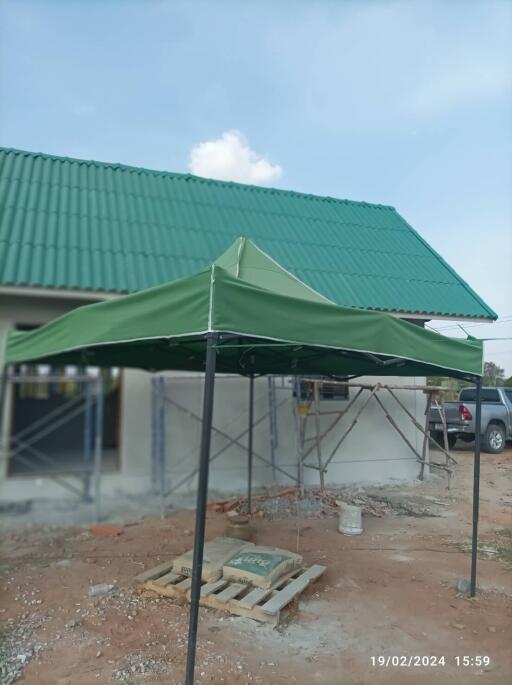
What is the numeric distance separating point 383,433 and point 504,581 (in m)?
2.95

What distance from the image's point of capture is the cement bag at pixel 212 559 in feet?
13.4

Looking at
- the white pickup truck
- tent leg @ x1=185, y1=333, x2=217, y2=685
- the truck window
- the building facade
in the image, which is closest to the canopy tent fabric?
tent leg @ x1=185, y1=333, x2=217, y2=685

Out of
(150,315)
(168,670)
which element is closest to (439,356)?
(150,315)

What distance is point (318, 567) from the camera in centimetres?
439

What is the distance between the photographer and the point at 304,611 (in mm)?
3762

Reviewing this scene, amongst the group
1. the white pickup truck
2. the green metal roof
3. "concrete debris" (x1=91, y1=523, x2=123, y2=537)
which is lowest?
"concrete debris" (x1=91, y1=523, x2=123, y2=537)

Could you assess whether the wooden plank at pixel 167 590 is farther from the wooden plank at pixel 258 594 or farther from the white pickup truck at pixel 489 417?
the white pickup truck at pixel 489 417

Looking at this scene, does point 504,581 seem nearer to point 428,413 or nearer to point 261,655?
point 428,413

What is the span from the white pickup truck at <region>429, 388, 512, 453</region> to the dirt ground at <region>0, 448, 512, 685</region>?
0.63ft

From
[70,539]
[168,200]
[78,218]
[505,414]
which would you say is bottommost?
[70,539]

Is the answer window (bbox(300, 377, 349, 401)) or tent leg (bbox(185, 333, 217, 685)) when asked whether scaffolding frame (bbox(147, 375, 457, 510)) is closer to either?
window (bbox(300, 377, 349, 401))

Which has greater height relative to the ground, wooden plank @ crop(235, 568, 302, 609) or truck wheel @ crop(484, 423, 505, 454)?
truck wheel @ crop(484, 423, 505, 454)

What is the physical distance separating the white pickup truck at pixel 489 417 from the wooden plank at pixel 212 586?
2.76m

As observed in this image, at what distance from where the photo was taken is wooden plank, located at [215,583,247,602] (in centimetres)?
372
